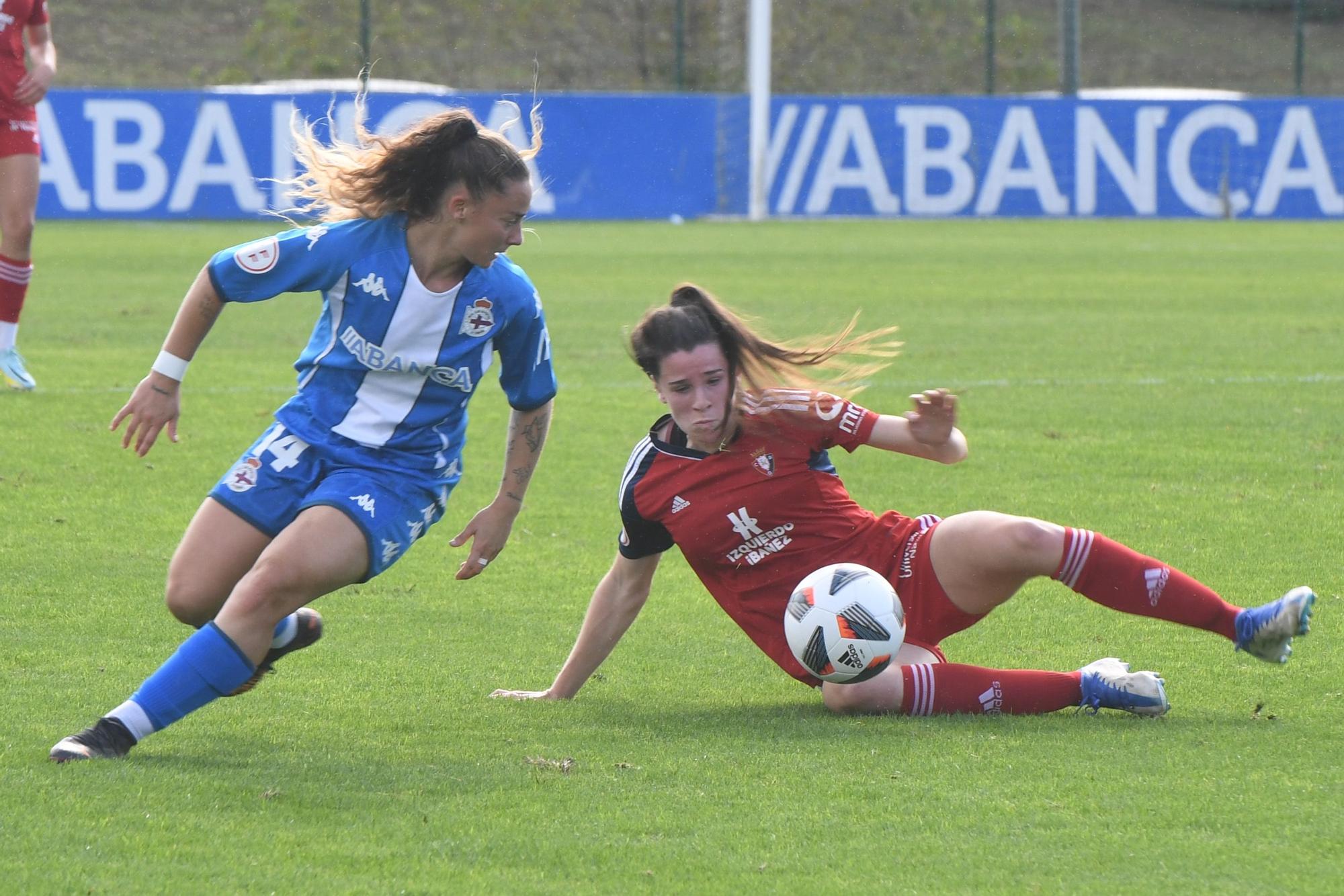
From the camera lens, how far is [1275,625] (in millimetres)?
3670

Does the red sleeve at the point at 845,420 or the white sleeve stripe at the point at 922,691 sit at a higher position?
the red sleeve at the point at 845,420

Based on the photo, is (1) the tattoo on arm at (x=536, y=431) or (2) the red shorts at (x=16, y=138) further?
(2) the red shorts at (x=16, y=138)

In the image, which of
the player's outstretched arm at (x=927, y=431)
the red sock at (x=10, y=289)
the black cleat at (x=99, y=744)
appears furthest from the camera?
the red sock at (x=10, y=289)

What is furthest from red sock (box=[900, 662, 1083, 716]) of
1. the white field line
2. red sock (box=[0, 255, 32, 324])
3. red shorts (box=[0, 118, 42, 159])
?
red shorts (box=[0, 118, 42, 159])

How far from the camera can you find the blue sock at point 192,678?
3439 mm

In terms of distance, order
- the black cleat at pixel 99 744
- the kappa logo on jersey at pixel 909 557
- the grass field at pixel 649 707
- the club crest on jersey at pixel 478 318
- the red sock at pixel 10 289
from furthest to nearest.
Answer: the red sock at pixel 10 289 → the kappa logo on jersey at pixel 909 557 → the club crest on jersey at pixel 478 318 → the black cleat at pixel 99 744 → the grass field at pixel 649 707

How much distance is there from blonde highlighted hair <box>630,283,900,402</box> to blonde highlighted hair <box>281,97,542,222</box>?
1.49ft

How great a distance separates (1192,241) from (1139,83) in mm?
17462

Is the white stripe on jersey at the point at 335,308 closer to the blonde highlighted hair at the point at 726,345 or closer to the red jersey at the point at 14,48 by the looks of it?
the blonde highlighted hair at the point at 726,345

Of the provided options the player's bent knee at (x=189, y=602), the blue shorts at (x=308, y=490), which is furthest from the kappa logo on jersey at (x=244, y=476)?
the player's bent knee at (x=189, y=602)

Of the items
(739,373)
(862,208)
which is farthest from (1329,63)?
(739,373)

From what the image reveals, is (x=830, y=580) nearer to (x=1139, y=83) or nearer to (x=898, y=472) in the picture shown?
(x=898, y=472)

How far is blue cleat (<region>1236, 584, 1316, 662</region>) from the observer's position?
3.64 meters

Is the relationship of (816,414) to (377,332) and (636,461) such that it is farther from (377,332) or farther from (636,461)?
(377,332)
